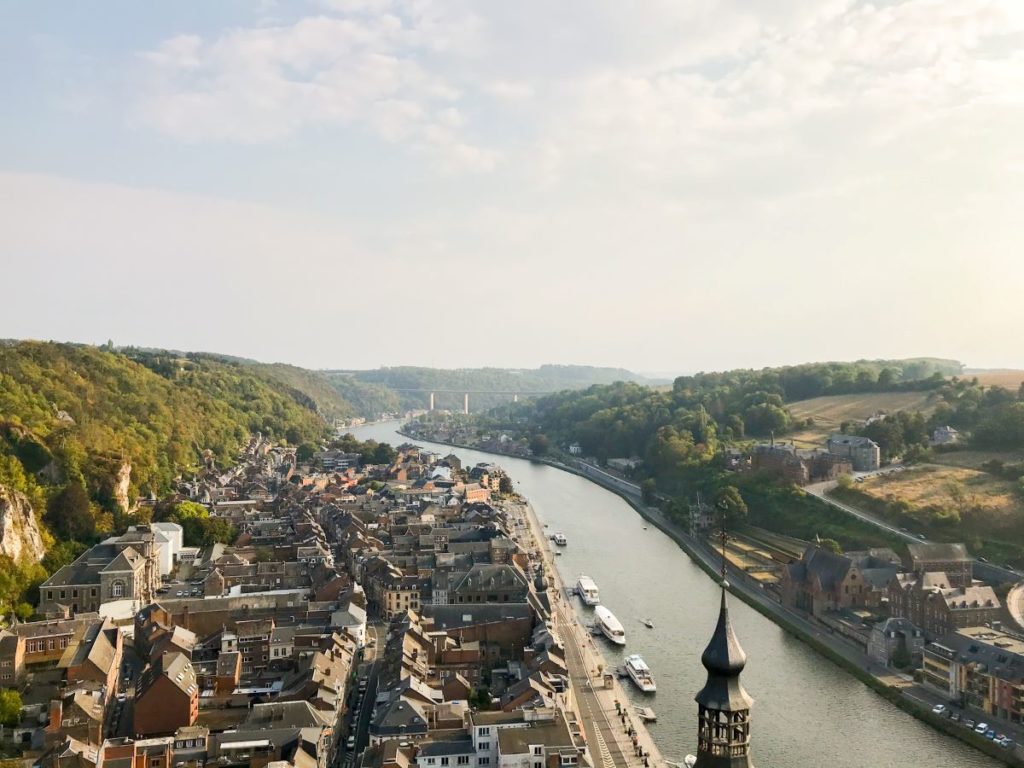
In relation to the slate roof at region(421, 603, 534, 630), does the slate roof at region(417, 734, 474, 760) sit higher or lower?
lower

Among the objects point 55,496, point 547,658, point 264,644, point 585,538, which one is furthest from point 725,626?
point 585,538

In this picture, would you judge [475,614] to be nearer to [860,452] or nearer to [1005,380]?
[860,452]

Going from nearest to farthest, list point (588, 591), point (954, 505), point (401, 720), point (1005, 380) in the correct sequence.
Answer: point (401, 720) < point (588, 591) < point (954, 505) < point (1005, 380)

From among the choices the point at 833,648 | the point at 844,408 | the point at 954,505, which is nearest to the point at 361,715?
the point at 833,648

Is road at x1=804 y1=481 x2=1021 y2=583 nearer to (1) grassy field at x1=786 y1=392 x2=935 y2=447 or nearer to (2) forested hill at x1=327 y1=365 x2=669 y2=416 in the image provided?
(1) grassy field at x1=786 y1=392 x2=935 y2=447

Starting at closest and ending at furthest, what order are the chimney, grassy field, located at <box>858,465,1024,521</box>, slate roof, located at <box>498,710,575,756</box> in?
slate roof, located at <box>498,710,575,756</box> → the chimney → grassy field, located at <box>858,465,1024,521</box>

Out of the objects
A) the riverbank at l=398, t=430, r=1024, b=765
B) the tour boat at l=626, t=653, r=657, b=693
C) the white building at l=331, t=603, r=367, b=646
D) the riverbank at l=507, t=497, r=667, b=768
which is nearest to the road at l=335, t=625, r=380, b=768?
the white building at l=331, t=603, r=367, b=646

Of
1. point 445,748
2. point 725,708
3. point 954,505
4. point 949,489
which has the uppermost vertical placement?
point 725,708

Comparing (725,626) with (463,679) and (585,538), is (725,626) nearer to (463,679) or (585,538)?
(463,679)
